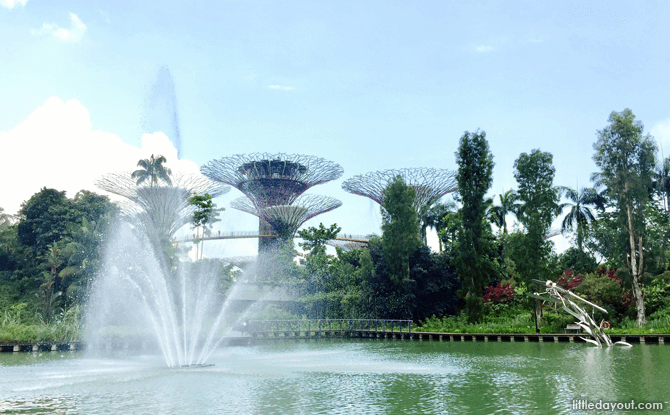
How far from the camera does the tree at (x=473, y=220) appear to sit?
33.7 meters

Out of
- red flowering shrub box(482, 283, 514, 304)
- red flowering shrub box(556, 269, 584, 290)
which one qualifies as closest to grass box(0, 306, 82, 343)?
red flowering shrub box(482, 283, 514, 304)

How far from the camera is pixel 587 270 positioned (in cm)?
A: 3694

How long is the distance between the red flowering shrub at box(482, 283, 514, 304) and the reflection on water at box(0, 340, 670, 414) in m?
15.8

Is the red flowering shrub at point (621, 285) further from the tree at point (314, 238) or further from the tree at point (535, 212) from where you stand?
the tree at point (314, 238)

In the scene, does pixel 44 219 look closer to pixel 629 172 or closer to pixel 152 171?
pixel 152 171

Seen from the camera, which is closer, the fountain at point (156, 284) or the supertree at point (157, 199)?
the fountain at point (156, 284)

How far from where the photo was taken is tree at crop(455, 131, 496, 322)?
33.7 m

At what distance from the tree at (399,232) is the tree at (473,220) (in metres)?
3.52

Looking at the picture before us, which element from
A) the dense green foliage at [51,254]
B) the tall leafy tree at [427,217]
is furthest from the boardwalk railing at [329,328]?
the tall leafy tree at [427,217]

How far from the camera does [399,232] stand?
37531 millimetres

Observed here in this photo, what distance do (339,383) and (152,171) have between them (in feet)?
105

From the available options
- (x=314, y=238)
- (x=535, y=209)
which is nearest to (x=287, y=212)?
(x=314, y=238)

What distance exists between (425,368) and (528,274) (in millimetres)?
15887

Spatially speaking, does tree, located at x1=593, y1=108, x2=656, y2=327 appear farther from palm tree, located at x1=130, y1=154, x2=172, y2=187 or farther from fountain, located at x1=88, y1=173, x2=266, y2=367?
palm tree, located at x1=130, y1=154, x2=172, y2=187
